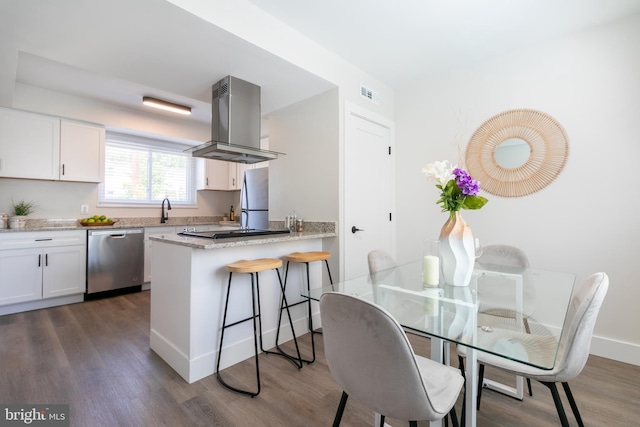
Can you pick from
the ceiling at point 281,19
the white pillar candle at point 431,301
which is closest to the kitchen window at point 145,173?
the ceiling at point 281,19

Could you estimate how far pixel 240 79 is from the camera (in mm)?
2682

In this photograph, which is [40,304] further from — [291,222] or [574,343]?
[574,343]

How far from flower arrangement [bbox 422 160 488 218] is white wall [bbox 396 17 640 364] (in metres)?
1.41

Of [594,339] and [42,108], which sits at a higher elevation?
[42,108]

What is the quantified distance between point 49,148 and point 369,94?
3959 millimetres

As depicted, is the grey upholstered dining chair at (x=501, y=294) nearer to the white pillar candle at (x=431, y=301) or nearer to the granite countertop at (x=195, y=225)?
the white pillar candle at (x=431, y=301)

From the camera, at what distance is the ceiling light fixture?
147 inches

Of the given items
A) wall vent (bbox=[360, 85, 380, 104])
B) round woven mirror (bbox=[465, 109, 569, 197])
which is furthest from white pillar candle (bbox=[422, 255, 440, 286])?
wall vent (bbox=[360, 85, 380, 104])

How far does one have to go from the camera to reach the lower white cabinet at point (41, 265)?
3096 millimetres

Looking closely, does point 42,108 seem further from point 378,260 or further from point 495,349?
point 495,349

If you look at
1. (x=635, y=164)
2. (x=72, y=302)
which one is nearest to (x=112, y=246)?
(x=72, y=302)

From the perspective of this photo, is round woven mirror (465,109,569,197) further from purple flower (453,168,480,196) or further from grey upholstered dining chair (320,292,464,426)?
grey upholstered dining chair (320,292,464,426)

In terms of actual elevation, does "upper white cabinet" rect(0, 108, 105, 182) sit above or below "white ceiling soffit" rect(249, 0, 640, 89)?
below

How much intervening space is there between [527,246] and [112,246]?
4.78 metres
